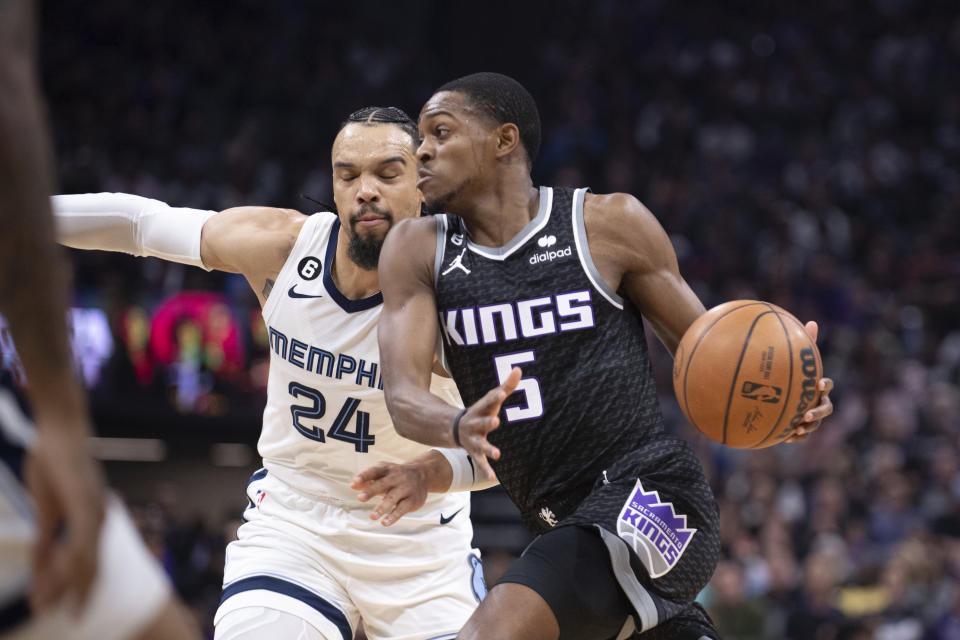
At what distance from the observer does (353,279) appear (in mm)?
4062

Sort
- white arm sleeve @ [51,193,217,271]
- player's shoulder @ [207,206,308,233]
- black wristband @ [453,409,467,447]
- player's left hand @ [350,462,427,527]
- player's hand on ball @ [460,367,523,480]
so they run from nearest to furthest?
player's hand on ball @ [460,367,523,480] → black wristband @ [453,409,467,447] → player's left hand @ [350,462,427,527] → white arm sleeve @ [51,193,217,271] → player's shoulder @ [207,206,308,233]

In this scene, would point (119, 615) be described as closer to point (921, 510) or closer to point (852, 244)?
point (921, 510)

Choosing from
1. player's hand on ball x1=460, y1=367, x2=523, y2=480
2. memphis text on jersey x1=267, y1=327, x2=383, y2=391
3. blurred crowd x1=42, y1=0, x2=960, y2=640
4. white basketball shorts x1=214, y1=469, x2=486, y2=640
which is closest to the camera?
player's hand on ball x1=460, y1=367, x2=523, y2=480

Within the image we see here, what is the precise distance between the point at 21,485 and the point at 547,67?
619 inches

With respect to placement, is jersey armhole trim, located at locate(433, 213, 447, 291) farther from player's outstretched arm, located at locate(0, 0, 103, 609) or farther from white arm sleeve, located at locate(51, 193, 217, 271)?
player's outstretched arm, located at locate(0, 0, 103, 609)

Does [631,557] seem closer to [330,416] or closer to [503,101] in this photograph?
[330,416]

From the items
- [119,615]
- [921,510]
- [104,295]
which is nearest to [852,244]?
[921,510]

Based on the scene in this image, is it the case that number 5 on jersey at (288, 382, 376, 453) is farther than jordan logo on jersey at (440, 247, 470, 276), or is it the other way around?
number 5 on jersey at (288, 382, 376, 453)

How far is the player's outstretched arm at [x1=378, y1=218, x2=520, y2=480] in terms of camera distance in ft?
9.50

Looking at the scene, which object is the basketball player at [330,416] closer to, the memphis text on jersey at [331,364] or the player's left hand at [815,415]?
the memphis text on jersey at [331,364]

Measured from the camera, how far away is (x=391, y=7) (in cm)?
1819

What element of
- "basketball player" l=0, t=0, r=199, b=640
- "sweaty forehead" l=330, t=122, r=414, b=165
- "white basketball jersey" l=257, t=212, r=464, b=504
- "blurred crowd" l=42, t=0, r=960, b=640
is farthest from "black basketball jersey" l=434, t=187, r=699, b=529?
"blurred crowd" l=42, t=0, r=960, b=640

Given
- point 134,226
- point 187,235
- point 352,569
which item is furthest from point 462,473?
point 134,226

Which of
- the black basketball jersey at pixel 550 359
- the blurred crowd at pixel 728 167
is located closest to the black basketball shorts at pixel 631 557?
the black basketball jersey at pixel 550 359
